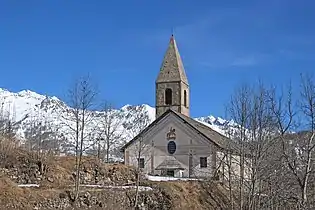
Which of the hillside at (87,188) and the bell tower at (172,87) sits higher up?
the bell tower at (172,87)

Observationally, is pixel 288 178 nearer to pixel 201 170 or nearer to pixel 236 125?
pixel 236 125

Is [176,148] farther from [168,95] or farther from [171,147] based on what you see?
[168,95]

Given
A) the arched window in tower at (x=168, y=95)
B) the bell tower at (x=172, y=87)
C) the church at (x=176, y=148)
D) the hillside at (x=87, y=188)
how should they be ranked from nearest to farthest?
the hillside at (x=87, y=188), the church at (x=176, y=148), the bell tower at (x=172, y=87), the arched window in tower at (x=168, y=95)

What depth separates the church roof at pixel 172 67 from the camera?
66875 millimetres

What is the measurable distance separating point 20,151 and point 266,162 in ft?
55.8

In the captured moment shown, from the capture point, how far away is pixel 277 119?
36.3m

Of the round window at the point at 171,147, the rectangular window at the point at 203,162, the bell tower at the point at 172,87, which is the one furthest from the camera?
the bell tower at the point at 172,87

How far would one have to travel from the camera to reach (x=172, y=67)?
223 ft

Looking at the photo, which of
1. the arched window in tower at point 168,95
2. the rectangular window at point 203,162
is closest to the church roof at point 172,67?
the arched window in tower at point 168,95

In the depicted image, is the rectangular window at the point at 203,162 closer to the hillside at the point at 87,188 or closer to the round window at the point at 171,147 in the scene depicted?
the round window at the point at 171,147

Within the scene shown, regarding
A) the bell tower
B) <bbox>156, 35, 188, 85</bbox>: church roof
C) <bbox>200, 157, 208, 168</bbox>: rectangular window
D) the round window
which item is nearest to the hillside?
<bbox>200, 157, 208, 168</bbox>: rectangular window

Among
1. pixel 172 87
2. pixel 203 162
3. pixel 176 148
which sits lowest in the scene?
pixel 203 162

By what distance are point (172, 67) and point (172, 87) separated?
118 inches

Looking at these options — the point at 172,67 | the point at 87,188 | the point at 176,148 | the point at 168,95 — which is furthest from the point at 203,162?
the point at 87,188
